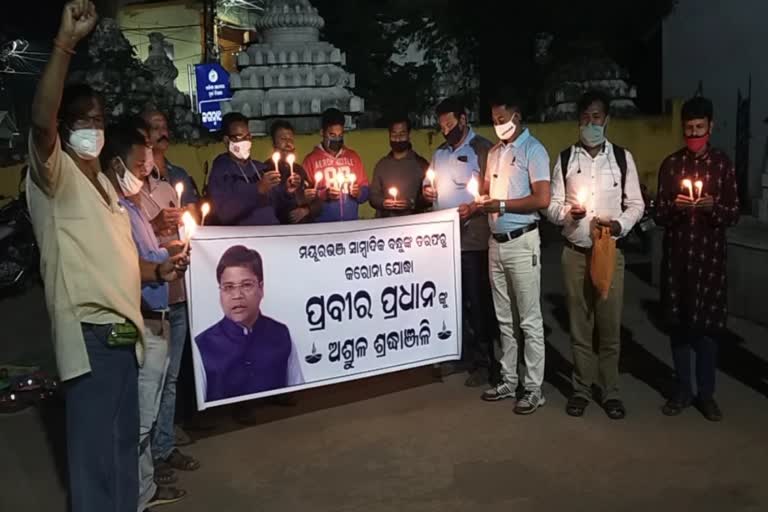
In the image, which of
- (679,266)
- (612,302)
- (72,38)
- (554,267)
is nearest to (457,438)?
(612,302)

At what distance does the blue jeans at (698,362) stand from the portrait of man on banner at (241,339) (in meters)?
2.56

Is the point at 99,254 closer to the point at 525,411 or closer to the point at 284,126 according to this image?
the point at 525,411

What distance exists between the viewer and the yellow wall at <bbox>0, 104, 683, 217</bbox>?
39.1 ft

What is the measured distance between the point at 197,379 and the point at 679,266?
312cm

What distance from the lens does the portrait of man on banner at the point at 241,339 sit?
5398 mm

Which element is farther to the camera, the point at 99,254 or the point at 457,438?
the point at 457,438

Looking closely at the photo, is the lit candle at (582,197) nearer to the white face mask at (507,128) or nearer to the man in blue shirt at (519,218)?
the man in blue shirt at (519,218)

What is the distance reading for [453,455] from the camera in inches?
211

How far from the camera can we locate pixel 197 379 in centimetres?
534

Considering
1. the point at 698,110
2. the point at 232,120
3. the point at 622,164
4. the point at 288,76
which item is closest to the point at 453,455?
the point at 622,164

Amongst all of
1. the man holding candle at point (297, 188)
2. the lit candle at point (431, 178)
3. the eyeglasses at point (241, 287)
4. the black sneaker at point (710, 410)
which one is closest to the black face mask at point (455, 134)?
the lit candle at point (431, 178)

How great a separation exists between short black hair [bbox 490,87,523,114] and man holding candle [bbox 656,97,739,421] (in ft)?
3.41

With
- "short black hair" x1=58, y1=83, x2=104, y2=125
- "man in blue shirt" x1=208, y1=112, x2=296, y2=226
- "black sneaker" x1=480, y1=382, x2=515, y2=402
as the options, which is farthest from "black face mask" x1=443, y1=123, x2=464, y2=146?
"short black hair" x1=58, y1=83, x2=104, y2=125

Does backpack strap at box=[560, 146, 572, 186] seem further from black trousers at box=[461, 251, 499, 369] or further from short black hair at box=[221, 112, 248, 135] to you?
short black hair at box=[221, 112, 248, 135]
